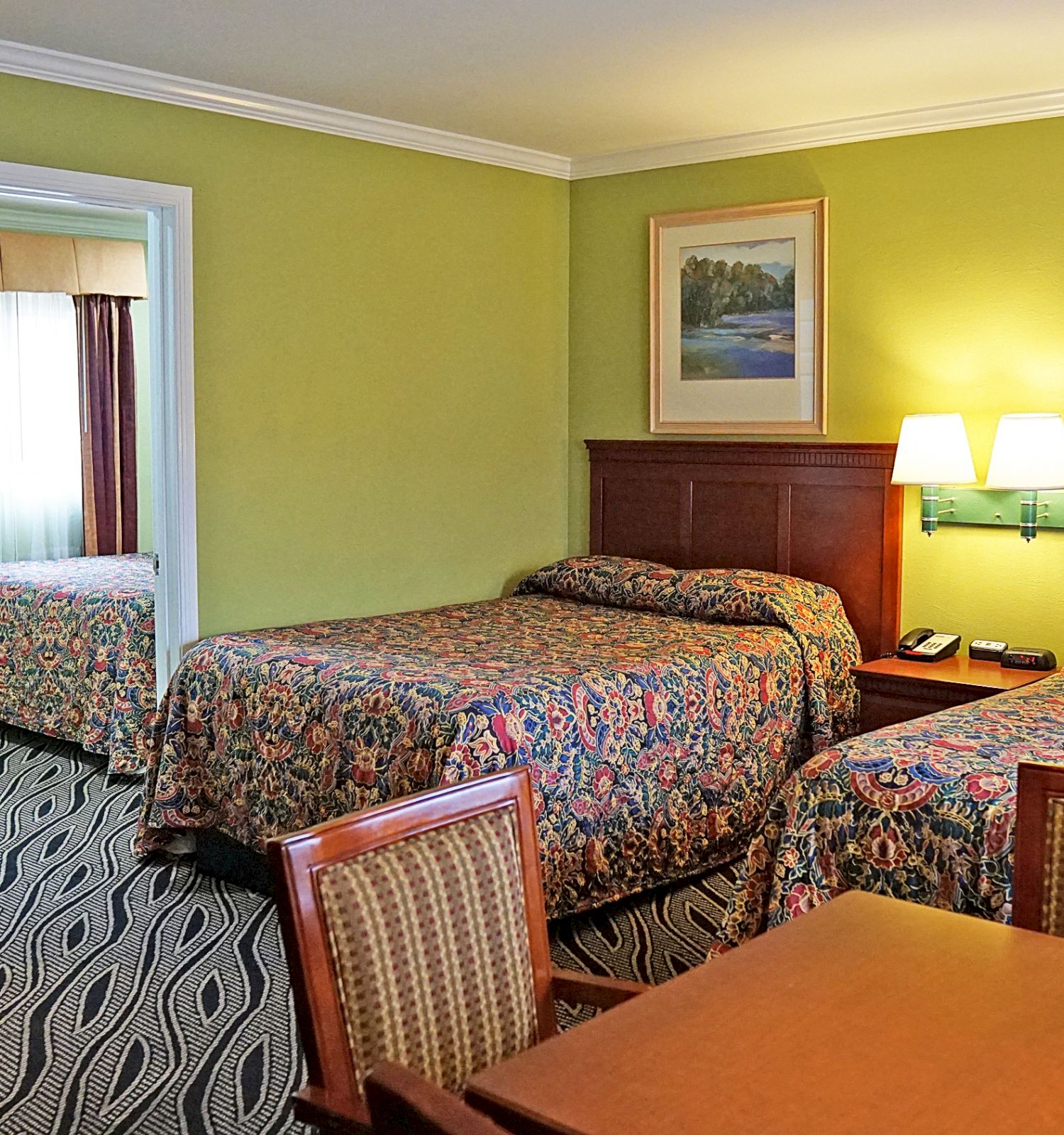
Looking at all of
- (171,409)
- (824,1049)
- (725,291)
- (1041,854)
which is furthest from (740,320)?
(824,1049)

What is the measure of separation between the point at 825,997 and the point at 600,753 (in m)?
2.03

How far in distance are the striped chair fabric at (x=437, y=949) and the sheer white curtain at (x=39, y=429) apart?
5.81m

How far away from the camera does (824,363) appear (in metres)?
4.64

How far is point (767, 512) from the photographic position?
15.7ft

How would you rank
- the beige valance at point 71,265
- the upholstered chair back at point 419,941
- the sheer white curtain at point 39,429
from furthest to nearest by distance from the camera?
1. the sheer white curtain at point 39,429
2. the beige valance at point 71,265
3. the upholstered chair back at point 419,941

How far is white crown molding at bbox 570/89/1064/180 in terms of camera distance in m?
4.12

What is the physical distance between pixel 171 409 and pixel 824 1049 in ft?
10.9

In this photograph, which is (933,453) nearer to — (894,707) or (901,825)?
(894,707)

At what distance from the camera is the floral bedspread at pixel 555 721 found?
→ 3.32 metres

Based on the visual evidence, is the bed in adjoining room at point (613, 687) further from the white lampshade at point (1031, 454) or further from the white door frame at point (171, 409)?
the white lampshade at point (1031, 454)

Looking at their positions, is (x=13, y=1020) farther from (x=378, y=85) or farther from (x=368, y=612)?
(x=378, y=85)

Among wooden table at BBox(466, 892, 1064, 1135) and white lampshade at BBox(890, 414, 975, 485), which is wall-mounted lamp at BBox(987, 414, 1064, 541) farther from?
wooden table at BBox(466, 892, 1064, 1135)

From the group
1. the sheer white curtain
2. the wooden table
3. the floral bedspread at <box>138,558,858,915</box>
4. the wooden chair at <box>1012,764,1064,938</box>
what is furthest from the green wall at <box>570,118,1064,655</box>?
the sheer white curtain

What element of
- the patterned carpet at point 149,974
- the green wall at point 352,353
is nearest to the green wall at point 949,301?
the green wall at point 352,353
